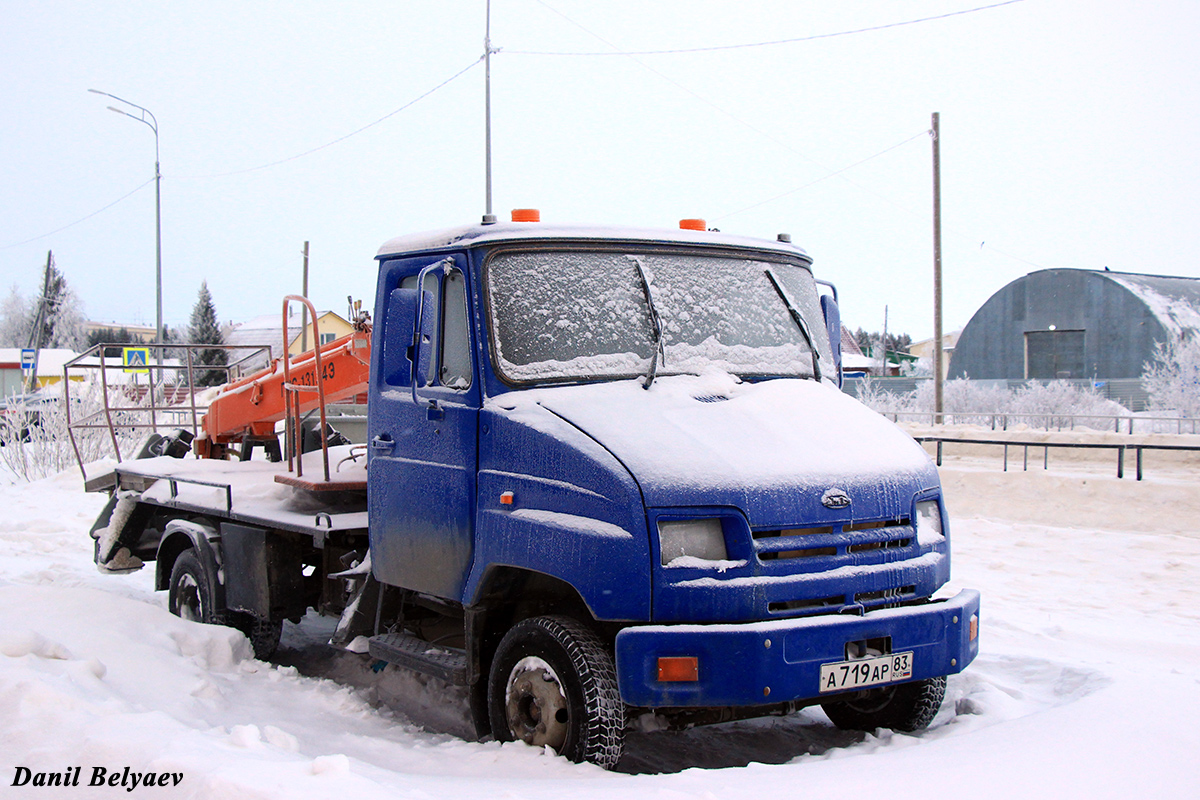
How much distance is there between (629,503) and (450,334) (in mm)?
1456

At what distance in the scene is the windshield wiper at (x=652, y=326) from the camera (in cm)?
463

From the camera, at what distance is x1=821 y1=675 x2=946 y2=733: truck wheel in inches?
194

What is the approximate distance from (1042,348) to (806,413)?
3923 cm

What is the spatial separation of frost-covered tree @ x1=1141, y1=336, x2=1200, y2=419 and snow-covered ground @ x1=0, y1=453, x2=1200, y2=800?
24.5 m

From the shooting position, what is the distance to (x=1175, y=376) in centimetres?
3212

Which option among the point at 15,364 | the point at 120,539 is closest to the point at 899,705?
the point at 120,539

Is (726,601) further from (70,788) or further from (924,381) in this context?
(924,381)

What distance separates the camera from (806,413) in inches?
183

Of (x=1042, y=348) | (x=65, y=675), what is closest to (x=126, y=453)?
(x=65, y=675)

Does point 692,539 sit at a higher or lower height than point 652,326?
lower

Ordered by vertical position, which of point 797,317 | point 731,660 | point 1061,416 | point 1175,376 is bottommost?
point 731,660

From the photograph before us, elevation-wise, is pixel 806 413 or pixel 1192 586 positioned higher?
pixel 806 413

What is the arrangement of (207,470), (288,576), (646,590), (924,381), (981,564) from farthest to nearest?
(924,381)
(981,564)
(207,470)
(288,576)
(646,590)

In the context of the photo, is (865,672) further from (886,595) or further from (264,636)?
(264,636)
